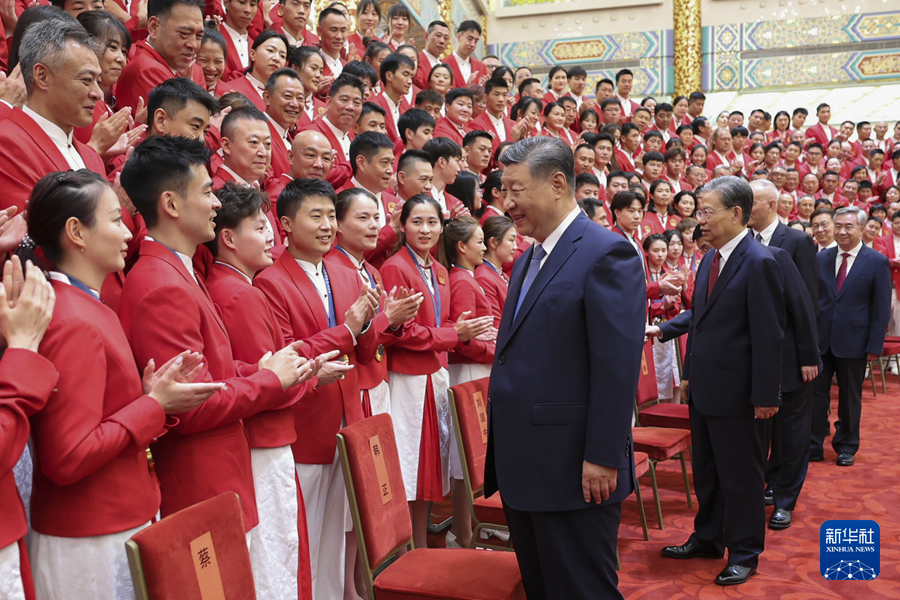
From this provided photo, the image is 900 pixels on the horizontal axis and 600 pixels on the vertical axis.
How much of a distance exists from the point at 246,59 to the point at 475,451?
324cm

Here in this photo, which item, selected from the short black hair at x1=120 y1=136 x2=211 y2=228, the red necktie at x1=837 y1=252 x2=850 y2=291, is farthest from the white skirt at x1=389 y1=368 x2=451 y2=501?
the red necktie at x1=837 y1=252 x2=850 y2=291

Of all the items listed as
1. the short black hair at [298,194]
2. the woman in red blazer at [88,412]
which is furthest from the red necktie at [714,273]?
the woman in red blazer at [88,412]

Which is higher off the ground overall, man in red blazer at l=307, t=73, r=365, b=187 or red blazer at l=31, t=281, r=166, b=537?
man in red blazer at l=307, t=73, r=365, b=187

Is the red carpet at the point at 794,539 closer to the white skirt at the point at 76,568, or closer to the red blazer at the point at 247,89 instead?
the white skirt at the point at 76,568

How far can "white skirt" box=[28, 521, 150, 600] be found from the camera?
1338 mm

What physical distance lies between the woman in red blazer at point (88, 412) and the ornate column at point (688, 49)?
1312cm

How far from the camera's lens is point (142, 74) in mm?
3014

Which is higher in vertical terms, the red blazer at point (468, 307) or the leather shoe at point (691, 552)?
the red blazer at point (468, 307)

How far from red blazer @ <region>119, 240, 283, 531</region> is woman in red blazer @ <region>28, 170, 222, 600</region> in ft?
0.40

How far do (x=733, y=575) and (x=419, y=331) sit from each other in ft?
5.23

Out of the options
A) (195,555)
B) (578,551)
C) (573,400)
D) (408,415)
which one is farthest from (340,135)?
(195,555)

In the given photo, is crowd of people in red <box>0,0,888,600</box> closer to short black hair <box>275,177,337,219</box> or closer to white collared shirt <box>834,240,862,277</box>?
short black hair <box>275,177,337,219</box>

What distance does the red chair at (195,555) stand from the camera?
1.24 m

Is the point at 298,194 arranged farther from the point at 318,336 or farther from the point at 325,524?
the point at 325,524
